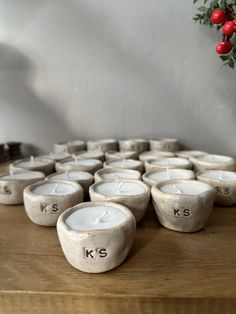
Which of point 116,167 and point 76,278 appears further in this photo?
point 116,167

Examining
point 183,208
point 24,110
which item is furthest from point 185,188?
point 24,110

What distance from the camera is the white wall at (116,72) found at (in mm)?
898

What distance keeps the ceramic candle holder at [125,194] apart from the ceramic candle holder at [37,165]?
8.3 inches

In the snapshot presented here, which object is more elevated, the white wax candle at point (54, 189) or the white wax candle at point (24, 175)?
the white wax candle at point (24, 175)

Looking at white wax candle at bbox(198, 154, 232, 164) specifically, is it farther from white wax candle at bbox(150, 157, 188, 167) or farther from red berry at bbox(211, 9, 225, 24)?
red berry at bbox(211, 9, 225, 24)

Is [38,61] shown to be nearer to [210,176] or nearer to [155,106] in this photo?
[155,106]

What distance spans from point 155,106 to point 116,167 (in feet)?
1.20

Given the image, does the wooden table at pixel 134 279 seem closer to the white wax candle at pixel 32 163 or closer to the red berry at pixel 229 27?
the white wax candle at pixel 32 163

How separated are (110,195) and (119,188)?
5 cm

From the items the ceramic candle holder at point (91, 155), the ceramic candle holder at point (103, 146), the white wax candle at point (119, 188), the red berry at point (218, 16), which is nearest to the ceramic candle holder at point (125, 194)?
the white wax candle at point (119, 188)

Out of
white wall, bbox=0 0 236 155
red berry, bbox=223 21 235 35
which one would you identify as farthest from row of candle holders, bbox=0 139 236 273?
red berry, bbox=223 21 235 35

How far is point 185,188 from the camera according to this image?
0.54 meters

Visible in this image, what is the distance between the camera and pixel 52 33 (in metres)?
0.94

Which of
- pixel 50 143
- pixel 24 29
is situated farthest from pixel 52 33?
pixel 50 143
